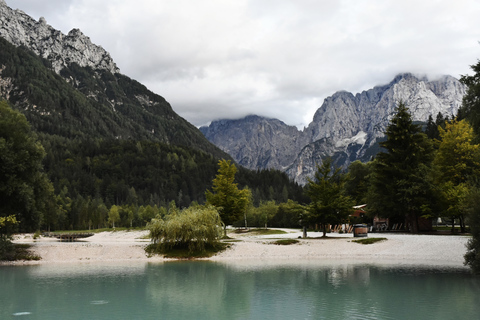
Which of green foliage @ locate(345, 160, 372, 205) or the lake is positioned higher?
green foliage @ locate(345, 160, 372, 205)

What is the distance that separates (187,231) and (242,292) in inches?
727

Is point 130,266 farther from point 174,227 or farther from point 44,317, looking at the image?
point 44,317

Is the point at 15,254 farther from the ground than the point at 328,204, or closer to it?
closer to it

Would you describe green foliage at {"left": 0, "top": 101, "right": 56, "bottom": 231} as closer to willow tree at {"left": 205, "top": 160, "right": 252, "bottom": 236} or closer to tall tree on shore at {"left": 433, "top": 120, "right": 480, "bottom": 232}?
willow tree at {"left": 205, "top": 160, "right": 252, "bottom": 236}

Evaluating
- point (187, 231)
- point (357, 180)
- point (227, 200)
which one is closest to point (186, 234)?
point (187, 231)

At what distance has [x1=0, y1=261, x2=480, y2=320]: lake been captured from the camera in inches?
710

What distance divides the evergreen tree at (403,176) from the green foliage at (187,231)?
24.5 meters

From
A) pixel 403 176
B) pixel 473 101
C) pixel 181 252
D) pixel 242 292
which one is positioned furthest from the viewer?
pixel 403 176

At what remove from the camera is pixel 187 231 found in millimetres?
41031

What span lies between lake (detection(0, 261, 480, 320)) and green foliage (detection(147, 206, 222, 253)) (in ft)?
23.4

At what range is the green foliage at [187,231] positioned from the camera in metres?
41.1

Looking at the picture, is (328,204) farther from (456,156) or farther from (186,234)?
(186,234)

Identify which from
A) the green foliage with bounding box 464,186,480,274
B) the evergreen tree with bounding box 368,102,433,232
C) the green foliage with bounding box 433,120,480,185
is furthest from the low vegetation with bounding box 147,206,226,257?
the green foliage with bounding box 433,120,480,185

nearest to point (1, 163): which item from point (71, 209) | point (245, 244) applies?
point (245, 244)
